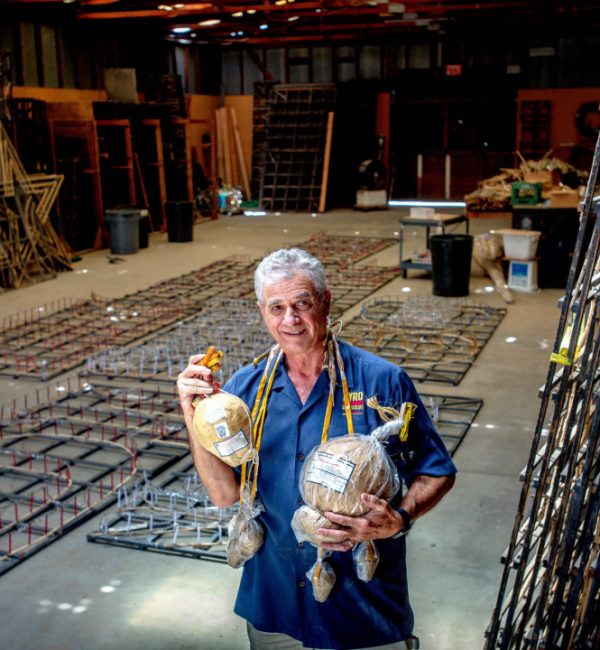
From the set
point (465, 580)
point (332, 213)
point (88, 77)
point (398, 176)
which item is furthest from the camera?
point (398, 176)

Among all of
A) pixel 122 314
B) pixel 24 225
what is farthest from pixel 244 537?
pixel 24 225

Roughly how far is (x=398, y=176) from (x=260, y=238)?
8223 mm

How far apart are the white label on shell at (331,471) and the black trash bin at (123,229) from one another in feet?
49.9

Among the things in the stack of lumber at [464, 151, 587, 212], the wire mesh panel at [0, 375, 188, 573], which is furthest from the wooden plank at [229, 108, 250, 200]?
the wire mesh panel at [0, 375, 188, 573]

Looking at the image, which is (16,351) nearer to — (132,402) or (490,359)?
(132,402)

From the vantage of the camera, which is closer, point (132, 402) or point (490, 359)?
point (132, 402)

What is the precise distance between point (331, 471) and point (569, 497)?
112 centimetres

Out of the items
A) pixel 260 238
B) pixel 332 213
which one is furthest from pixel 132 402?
pixel 332 213

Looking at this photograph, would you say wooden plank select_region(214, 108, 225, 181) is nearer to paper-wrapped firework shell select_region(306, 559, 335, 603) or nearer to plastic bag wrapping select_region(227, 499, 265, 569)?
plastic bag wrapping select_region(227, 499, 265, 569)

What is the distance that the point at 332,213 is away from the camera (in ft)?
79.9

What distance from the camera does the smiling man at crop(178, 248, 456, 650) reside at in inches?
120

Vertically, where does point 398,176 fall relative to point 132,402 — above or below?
above

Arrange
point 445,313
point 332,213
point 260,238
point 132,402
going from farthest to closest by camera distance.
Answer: point 332,213 < point 260,238 < point 445,313 < point 132,402

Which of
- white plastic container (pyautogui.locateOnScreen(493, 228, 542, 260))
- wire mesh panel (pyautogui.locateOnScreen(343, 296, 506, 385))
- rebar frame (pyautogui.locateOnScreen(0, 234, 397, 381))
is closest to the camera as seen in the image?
wire mesh panel (pyautogui.locateOnScreen(343, 296, 506, 385))
